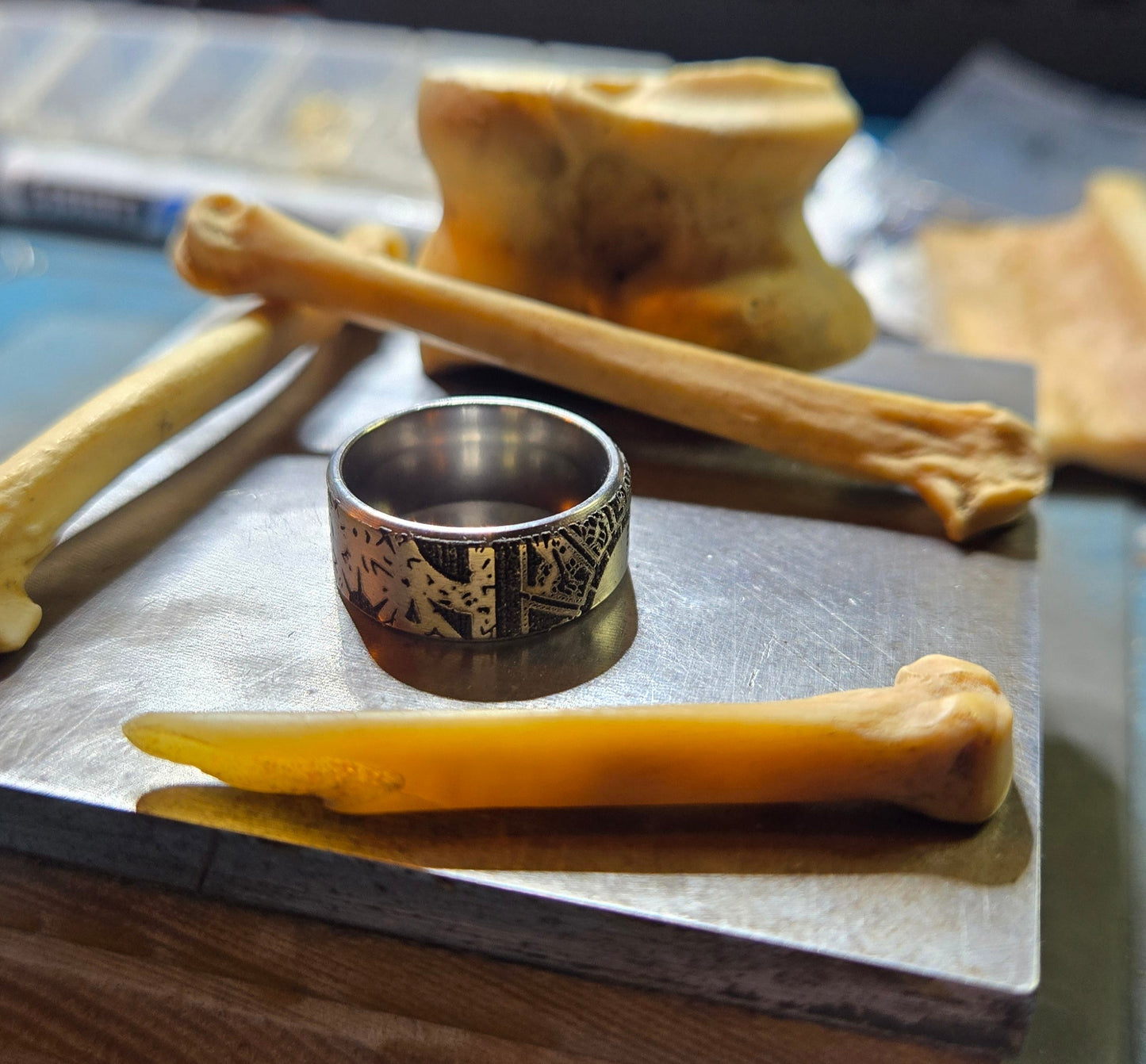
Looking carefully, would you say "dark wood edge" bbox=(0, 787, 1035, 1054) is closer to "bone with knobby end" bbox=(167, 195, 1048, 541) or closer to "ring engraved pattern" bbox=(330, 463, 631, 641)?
"ring engraved pattern" bbox=(330, 463, 631, 641)

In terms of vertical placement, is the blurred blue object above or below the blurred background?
below

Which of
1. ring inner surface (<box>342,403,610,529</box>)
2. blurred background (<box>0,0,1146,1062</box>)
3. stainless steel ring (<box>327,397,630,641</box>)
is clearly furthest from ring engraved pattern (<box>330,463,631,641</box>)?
blurred background (<box>0,0,1146,1062</box>)

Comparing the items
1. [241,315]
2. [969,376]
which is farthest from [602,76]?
[969,376]

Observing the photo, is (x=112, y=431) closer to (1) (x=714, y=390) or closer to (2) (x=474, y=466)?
(2) (x=474, y=466)

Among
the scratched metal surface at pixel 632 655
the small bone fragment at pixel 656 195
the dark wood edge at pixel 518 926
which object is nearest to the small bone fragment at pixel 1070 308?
the small bone fragment at pixel 656 195

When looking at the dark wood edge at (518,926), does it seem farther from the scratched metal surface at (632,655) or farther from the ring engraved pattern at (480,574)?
the ring engraved pattern at (480,574)

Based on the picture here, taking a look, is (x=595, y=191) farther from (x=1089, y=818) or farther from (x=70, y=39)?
(x=70, y=39)
